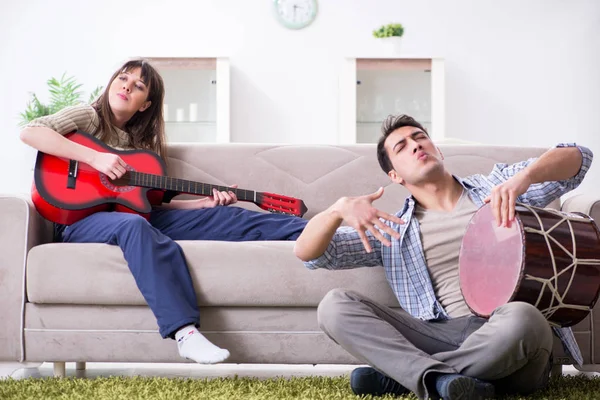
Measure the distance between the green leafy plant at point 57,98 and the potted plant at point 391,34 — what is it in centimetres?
196

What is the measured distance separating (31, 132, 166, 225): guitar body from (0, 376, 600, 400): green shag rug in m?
0.56

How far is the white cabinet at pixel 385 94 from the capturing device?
195 inches

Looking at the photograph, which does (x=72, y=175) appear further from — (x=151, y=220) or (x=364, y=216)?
(x=364, y=216)

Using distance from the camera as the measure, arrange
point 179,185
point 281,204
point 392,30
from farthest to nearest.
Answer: point 392,30 < point 281,204 < point 179,185

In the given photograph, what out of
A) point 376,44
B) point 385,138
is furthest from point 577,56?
point 385,138

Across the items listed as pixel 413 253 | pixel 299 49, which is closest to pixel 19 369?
pixel 413 253

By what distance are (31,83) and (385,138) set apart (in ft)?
12.9

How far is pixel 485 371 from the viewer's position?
5.29 feet

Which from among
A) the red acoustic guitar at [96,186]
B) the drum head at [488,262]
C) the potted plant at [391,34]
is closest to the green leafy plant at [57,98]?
the potted plant at [391,34]

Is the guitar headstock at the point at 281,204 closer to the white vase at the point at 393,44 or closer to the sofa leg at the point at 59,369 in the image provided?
the sofa leg at the point at 59,369

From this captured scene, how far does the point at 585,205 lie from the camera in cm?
224

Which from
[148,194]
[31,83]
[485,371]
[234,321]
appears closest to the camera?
[485,371]

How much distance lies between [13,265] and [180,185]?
61cm

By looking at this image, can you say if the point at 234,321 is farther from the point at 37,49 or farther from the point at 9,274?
the point at 37,49
